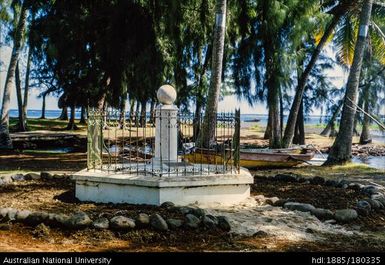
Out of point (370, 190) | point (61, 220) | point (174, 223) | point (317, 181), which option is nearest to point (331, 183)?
point (317, 181)

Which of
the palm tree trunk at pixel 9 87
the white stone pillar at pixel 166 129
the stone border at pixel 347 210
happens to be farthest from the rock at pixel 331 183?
the palm tree trunk at pixel 9 87

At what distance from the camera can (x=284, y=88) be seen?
773 inches

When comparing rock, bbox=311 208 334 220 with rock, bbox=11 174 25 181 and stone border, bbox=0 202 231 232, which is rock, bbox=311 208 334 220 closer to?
stone border, bbox=0 202 231 232

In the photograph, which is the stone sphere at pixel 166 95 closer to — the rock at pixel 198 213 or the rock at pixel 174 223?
the rock at pixel 198 213

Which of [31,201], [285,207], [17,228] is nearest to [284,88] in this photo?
[285,207]

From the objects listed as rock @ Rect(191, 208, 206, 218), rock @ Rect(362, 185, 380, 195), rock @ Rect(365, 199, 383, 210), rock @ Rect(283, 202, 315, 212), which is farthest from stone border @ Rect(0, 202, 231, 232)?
rock @ Rect(362, 185, 380, 195)

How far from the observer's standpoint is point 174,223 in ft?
22.4

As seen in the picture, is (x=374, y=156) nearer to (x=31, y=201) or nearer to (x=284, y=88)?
(x=284, y=88)

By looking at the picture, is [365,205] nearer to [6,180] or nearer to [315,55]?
[6,180]

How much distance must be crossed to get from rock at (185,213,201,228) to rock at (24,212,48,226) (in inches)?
81.6

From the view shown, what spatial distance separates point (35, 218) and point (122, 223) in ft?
4.30

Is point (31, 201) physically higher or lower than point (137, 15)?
lower

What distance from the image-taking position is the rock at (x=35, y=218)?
6.79 m

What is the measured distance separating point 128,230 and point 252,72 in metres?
14.4
